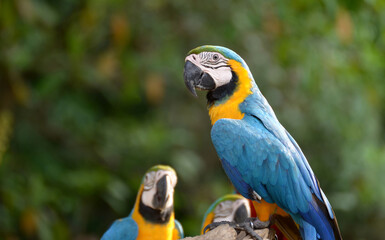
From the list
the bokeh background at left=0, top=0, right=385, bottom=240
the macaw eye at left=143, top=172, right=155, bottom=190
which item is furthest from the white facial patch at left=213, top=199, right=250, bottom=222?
the bokeh background at left=0, top=0, right=385, bottom=240

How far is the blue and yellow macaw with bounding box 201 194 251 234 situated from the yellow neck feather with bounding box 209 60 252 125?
63cm

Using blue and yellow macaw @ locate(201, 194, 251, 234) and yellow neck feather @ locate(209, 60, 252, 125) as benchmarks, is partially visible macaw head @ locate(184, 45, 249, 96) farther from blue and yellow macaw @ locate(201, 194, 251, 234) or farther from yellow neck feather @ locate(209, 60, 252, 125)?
blue and yellow macaw @ locate(201, 194, 251, 234)

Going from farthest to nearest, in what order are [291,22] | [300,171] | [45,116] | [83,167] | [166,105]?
1. [166,105]
2. [45,116]
3. [83,167]
4. [291,22]
5. [300,171]

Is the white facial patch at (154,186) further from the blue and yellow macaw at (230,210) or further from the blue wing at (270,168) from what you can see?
the blue wing at (270,168)

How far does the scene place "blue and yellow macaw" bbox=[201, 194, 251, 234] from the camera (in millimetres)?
2561

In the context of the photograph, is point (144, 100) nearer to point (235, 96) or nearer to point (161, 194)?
point (161, 194)

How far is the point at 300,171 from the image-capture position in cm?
194

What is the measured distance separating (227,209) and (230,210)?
2 centimetres

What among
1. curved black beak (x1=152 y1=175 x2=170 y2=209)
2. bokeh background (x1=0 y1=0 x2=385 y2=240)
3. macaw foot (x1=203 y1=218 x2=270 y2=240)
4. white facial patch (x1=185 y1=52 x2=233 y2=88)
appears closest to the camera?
macaw foot (x1=203 y1=218 x2=270 y2=240)

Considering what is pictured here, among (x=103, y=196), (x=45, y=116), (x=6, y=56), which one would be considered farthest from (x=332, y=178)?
(x=6, y=56)

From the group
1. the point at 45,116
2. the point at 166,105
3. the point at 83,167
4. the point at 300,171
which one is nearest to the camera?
the point at 300,171

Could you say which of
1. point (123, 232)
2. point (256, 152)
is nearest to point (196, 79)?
point (256, 152)

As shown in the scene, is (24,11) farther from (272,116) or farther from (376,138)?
(376,138)

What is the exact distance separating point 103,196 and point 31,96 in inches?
47.3
